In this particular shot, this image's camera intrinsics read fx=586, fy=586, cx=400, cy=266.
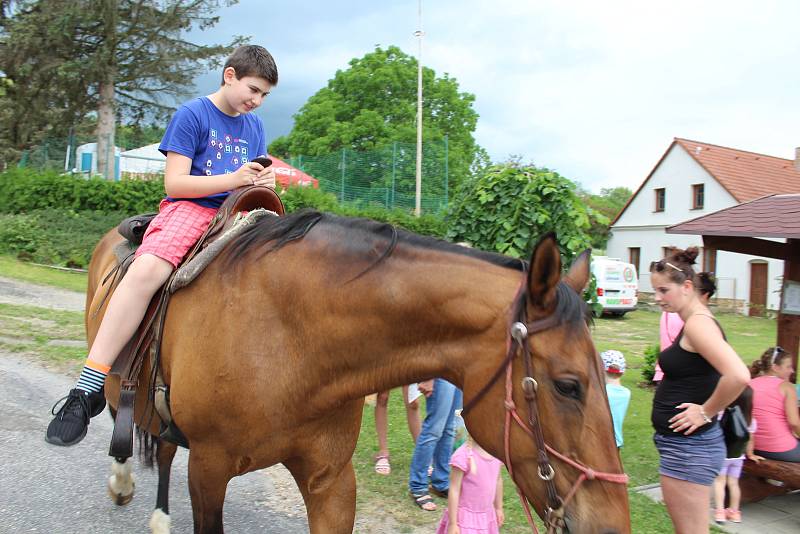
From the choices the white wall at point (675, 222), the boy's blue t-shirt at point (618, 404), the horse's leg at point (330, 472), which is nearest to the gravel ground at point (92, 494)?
the horse's leg at point (330, 472)

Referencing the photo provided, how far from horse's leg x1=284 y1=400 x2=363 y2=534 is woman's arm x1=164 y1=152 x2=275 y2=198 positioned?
115cm

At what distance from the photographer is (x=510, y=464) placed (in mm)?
1977

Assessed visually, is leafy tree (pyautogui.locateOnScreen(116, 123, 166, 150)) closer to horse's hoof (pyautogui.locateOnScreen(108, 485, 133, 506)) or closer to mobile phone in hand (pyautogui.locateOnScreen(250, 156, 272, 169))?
horse's hoof (pyautogui.locateOnScreen(108, 485, 133, 506))

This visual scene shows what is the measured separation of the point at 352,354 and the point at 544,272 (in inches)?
31.9

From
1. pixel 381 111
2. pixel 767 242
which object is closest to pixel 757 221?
pixel 767 242

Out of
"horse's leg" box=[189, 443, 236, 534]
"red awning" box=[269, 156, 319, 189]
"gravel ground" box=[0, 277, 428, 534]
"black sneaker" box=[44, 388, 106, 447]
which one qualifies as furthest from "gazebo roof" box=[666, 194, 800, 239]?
"red awning" box=[269, 156, 319, 189]

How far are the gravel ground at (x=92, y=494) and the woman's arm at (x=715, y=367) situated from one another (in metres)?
2.06

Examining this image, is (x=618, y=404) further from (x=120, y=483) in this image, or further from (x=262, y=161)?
(x=120, y=483)

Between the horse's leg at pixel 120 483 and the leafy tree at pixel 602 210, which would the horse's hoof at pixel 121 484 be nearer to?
the horse's leg at pixel 120 483

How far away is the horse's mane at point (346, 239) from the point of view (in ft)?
7.15

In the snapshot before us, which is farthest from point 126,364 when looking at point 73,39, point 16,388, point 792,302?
point 73,39

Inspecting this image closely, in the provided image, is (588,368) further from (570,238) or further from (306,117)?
(306,117)

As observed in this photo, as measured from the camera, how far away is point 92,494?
14.5ft

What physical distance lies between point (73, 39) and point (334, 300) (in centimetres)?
2209
